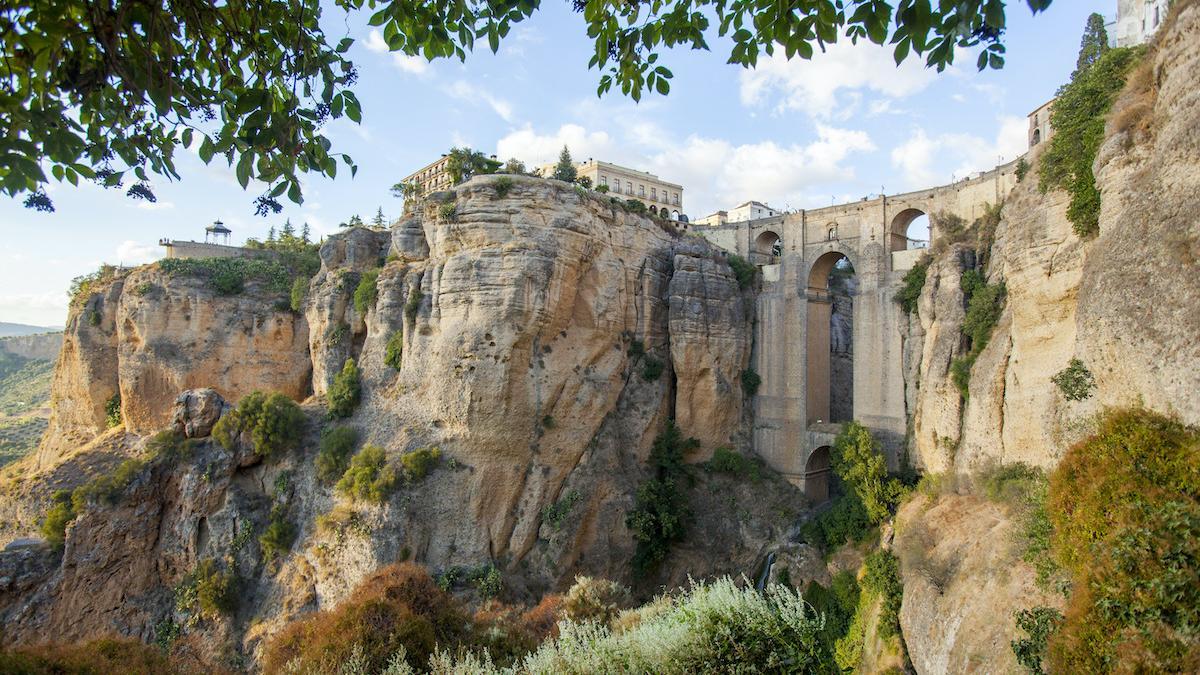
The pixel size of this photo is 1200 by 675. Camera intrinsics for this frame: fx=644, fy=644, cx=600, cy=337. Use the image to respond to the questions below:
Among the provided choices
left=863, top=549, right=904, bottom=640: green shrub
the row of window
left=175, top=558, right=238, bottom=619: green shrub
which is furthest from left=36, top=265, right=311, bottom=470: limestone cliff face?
left=863, top=549, right=904, bottom=640: green shrub

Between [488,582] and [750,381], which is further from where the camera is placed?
[750,381]

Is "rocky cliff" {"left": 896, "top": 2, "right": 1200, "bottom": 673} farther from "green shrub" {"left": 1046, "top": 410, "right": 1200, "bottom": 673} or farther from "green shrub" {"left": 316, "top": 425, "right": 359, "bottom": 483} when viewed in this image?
"green shrub" {"left": 316, "top": 425, "right": 359, "bottom": 483}

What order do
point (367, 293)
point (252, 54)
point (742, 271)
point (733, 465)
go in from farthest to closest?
1. point (742, 271)
2. point (367, 293)
3. point (733, 465)
4. point (252, 54)

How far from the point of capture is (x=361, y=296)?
81.4 ft

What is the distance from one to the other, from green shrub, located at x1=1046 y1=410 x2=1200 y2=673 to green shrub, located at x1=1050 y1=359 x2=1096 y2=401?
83.9 inches

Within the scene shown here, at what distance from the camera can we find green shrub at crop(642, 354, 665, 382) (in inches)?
972

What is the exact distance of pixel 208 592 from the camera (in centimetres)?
1906

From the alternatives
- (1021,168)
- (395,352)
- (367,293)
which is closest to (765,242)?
(1021,168)

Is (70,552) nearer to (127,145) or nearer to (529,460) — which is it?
(529,460)

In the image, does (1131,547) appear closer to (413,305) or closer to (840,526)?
(840,526)

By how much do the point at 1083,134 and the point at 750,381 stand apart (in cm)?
1425

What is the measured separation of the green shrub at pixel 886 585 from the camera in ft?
51.6

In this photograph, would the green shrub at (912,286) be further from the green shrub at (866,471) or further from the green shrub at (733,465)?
the green shrub at (733,465)

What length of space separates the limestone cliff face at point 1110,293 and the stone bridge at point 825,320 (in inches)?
149
